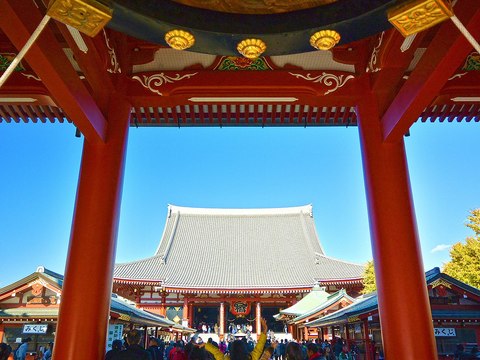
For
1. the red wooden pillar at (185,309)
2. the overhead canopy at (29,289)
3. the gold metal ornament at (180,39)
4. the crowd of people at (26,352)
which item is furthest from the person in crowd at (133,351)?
the red wooden pillar at (185,309)

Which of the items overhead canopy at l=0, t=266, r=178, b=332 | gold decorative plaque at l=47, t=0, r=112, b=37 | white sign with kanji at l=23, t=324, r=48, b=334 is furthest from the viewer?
white sign with kanji at l=23, t=324, r=48, b=334

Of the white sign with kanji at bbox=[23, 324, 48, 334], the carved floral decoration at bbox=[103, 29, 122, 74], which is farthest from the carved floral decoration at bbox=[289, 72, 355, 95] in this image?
the white sign with kanji at bbox=[23, 324, 48, 334]

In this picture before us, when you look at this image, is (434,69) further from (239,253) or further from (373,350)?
(239,253)

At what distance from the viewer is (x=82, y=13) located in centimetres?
219

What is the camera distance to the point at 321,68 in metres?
5.49

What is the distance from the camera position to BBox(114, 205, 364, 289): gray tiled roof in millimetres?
27062

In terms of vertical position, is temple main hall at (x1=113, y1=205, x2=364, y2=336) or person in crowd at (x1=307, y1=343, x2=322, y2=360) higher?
temple main hall at (x1=113, y1=205, x2=364, y2=336)

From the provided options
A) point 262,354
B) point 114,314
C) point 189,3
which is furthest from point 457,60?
point 114,314

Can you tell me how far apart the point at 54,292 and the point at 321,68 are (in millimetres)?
10904

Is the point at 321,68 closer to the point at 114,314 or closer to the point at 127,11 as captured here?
the point at 127,11

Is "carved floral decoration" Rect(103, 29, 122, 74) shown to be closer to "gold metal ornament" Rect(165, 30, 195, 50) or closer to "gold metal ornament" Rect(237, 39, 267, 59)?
"gold metal ornament" Rect(165, 30, 195, 50)

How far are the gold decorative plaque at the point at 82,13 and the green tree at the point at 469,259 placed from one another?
25445 mm

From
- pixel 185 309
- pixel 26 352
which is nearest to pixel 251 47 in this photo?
pixel 26 352

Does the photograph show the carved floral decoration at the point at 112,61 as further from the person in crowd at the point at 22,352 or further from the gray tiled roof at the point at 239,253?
the gray tiled roof at the point at 239,253
